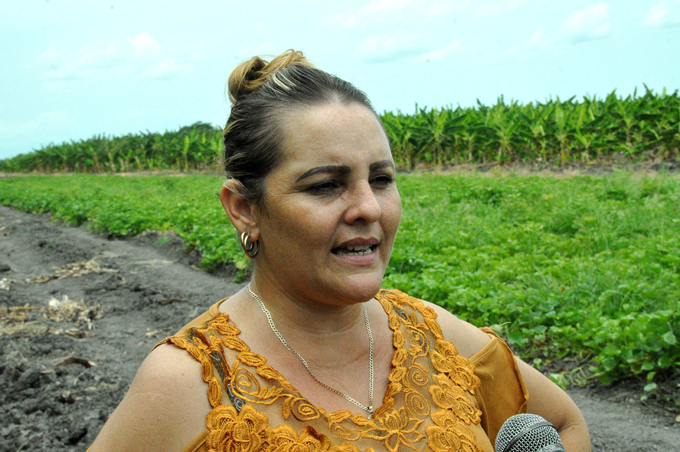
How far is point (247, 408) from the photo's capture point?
1.46 meters

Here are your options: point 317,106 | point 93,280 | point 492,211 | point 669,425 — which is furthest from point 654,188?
point 317,106

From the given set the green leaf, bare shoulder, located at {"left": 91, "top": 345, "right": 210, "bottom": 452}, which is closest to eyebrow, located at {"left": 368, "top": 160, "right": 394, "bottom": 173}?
bare shoulder, located at {"left": 91, "top": 345, "right": 210, "bottom": 452}

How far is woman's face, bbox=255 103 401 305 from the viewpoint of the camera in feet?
5.18

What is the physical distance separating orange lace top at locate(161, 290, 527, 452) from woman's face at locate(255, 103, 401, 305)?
0.29m

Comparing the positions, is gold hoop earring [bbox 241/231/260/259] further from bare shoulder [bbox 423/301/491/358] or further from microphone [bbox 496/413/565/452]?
microphone [bbox 496/413/565/452]

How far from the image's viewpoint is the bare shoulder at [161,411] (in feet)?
4.59

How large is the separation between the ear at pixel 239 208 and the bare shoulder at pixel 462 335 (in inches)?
28.5

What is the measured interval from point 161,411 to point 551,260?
16.4ft

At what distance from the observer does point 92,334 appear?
5.48 m

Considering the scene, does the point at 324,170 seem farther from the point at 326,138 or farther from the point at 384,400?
the point at 384,400

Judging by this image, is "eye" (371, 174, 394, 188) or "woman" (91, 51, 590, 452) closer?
"woman" (91, 51, 590, 452)

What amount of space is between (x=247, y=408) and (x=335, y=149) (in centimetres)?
72

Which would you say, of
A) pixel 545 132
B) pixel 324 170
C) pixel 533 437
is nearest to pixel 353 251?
pixel 324 170

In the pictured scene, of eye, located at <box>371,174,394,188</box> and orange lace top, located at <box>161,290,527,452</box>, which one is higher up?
eye, located at <box>371,174,394,188</box>
